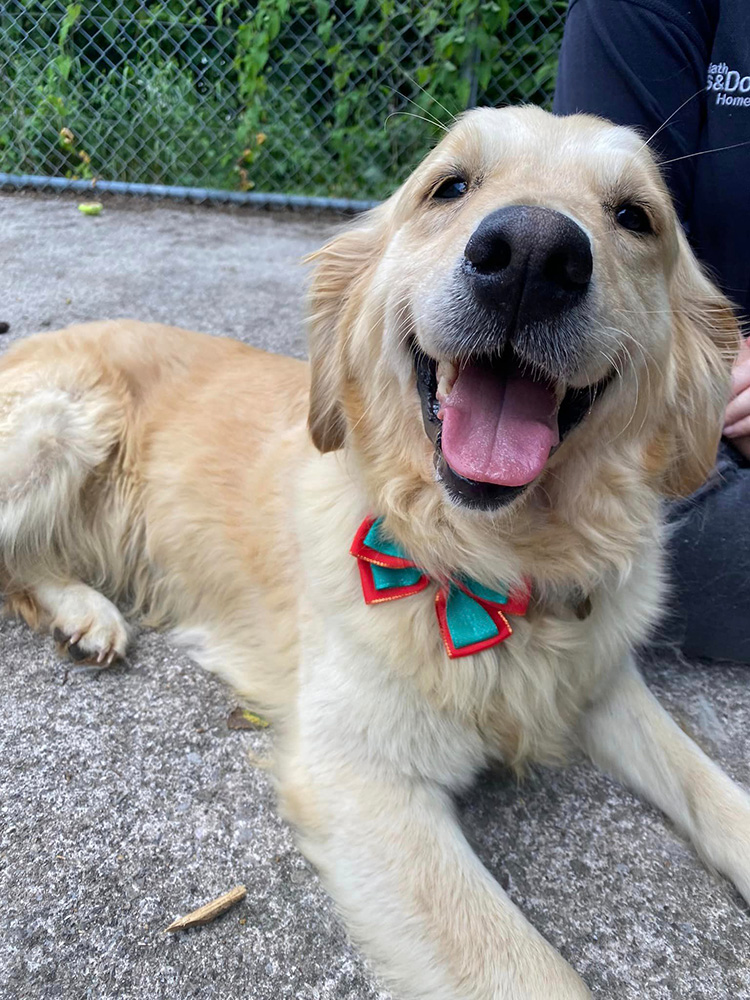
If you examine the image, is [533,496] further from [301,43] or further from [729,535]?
[301,43]

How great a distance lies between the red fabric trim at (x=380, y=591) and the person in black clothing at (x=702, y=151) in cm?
103

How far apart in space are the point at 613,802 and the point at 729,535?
0.94 metres

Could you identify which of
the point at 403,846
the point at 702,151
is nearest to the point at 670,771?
the point at 403,846

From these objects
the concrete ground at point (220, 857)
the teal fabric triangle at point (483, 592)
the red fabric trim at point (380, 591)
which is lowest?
the concrete ground at point (220, 857)

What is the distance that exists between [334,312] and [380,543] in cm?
70

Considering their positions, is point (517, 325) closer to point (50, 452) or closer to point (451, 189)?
point (451, 189)

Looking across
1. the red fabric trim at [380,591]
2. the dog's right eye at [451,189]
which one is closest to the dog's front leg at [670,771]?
the red fabric trim at [380,591]

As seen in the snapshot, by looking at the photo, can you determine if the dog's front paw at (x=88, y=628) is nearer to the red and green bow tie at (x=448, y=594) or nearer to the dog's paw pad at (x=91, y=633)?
the dog's paw pad at (x=91, y=633)

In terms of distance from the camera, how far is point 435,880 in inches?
61.7

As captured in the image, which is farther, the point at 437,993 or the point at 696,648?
the point at 696,648

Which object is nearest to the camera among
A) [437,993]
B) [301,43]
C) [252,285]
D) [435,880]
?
[437,993]

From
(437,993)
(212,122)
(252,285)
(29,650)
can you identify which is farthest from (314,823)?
(212,122)

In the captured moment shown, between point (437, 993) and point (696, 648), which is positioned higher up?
point (696, 648)

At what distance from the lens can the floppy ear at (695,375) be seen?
73.5 inches
